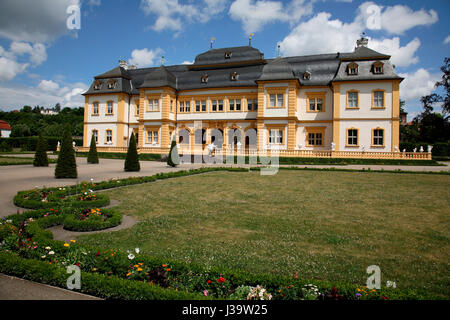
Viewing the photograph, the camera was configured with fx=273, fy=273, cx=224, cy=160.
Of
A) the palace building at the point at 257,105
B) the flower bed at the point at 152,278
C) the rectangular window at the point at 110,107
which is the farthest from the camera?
the rectangular window at the point at 110,107

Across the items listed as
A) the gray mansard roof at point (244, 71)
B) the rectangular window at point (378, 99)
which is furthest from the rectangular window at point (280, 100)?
the rectangular window at point (378, 99)

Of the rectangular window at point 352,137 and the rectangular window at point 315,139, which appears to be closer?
the rectangular window at point 352,137

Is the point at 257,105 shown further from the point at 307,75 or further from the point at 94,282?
the point at 94,282

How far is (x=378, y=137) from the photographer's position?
27.4m

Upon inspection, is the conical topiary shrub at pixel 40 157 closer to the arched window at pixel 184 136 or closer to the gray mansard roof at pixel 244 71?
the gray mansard roof at pixel 244 71

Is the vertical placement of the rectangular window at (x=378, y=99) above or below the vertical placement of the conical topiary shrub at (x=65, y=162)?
above

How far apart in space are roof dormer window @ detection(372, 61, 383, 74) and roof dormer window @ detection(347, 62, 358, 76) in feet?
5.35

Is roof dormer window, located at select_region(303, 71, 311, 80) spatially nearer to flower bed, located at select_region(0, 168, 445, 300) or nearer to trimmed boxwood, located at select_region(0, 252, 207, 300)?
flower bed, located at select_region(0, 168, 445, 300)

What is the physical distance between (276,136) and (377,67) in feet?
39.5

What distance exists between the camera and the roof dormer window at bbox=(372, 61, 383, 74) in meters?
27.2

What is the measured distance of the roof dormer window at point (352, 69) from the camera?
27.9m

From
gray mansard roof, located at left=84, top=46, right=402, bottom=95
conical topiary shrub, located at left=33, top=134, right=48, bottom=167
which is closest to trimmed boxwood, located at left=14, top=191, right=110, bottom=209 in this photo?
conical topiary shrub, located at left=33, top=134, right=48, bottom=167

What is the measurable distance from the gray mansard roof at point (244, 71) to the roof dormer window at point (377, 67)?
29cm

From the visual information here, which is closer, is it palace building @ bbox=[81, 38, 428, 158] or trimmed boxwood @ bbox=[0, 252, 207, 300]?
trimmed boxwood @ bbox=[0, 252, 207, 300]
